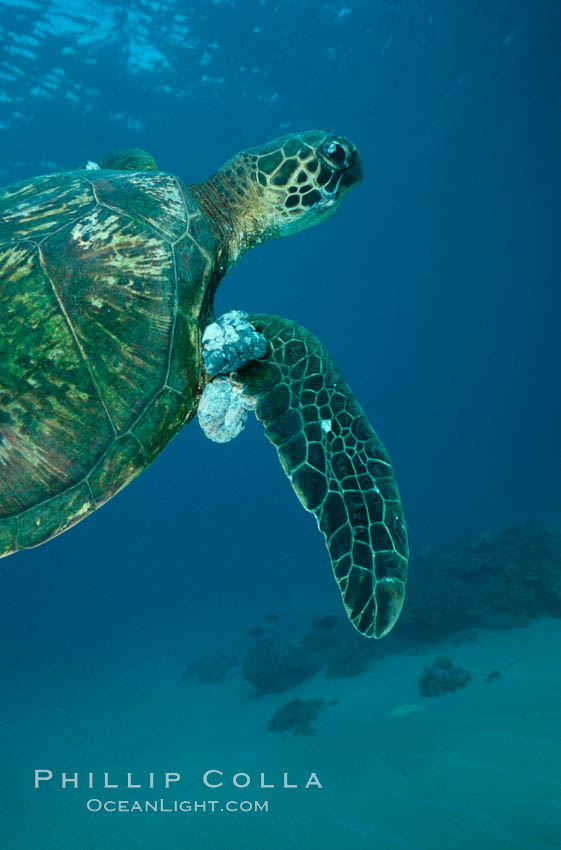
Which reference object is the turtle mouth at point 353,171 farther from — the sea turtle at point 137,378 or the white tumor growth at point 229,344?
the white tumor growth at point 229,344

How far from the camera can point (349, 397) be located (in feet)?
11.8

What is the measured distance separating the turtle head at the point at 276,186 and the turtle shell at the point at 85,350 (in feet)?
3.98

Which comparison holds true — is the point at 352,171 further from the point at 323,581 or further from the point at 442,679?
the point at 323,581

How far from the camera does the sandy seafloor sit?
602 centimetres

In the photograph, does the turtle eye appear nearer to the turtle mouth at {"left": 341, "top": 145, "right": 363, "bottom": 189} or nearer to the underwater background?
the turtle mouth at {"left": 341, "top": 145, "right": 363, "bottom": 189}

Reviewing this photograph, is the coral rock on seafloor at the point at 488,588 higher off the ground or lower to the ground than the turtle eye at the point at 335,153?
lower

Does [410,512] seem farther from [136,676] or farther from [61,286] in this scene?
[61,286]

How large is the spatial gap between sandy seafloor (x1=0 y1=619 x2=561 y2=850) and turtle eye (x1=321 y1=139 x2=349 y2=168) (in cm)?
731

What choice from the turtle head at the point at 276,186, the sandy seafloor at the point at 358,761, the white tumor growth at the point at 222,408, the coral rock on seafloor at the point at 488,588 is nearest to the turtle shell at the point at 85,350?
the white tumor growth at the point at 222,408

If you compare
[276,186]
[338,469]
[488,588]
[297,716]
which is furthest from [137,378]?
[488,588]

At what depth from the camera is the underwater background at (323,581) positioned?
7496mm

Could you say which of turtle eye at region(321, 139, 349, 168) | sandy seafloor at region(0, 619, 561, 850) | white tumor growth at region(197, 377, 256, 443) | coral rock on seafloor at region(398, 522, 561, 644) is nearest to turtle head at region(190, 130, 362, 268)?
turtle eye at region(321, 139, 349, 168)

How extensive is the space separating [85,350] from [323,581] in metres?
28.9

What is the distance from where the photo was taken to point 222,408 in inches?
137
